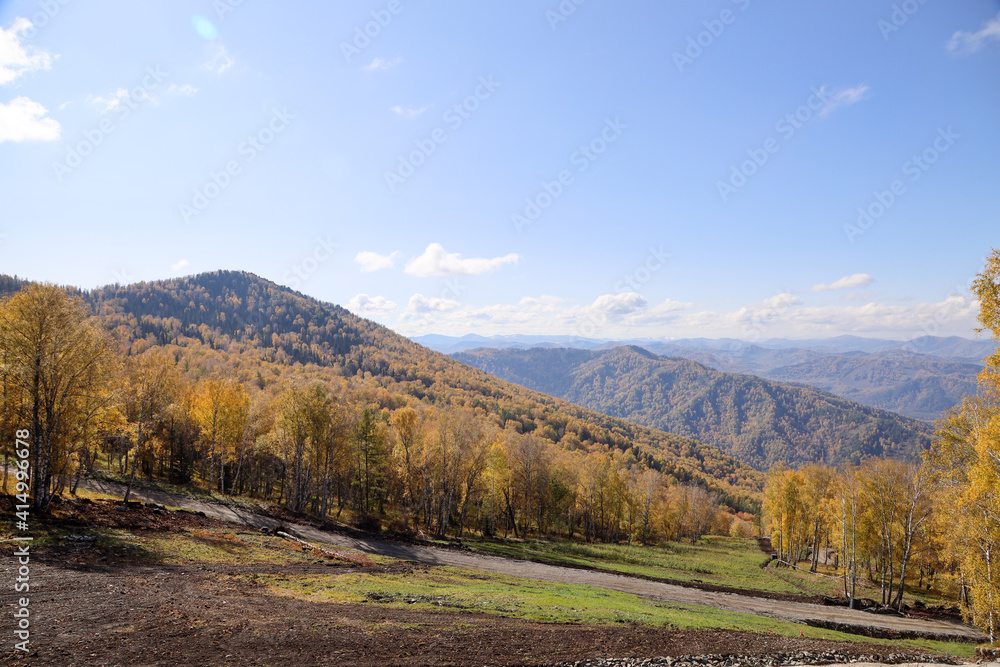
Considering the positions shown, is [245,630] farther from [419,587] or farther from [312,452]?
[312,452]

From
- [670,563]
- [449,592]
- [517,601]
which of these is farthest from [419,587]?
[670,563]

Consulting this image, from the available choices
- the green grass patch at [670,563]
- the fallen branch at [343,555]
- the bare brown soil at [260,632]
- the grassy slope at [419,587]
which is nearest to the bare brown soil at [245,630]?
the bare brown soil at [260,632]

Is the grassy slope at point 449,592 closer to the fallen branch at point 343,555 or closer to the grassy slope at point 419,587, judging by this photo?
the grassy slope at point 419,587

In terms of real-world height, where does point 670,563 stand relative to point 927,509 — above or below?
below

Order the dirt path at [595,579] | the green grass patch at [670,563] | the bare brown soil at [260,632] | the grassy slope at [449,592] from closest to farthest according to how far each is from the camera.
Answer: the bare brown soil at [260,632] → the grassy slope at [449,592] → the dirt path at [595,579] → the green grass patch at [670,563]

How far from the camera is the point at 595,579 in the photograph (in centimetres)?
3572

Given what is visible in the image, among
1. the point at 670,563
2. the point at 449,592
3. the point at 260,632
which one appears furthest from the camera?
the point at 670,563

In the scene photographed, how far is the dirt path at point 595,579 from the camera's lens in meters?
30.0

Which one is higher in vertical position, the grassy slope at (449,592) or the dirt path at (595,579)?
the grassy slope at (449,592)

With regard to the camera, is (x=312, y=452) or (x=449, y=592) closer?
(x=449, y=592)

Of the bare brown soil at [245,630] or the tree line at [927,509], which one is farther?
the tree line at [927,509]

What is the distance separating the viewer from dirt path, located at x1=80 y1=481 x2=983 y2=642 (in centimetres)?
2998

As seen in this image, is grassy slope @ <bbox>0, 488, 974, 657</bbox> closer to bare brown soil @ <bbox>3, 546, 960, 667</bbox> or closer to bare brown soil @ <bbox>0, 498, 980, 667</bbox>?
bare brown soil @ <bbox>0, 498, 980, 667</bbox>

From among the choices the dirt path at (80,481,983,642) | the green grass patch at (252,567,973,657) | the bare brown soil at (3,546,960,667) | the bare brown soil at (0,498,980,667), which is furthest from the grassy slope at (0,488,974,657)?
the dirt path at (80,481,983,642)
